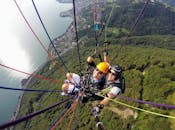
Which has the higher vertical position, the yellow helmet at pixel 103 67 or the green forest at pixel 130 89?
the green forest at pixel 130 89

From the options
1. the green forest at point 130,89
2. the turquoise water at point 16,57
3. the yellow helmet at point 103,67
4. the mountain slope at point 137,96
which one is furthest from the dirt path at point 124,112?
the turquoise water at point 16,57

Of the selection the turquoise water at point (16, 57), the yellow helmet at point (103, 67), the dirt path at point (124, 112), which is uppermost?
the turquoise water at point (16, 57)

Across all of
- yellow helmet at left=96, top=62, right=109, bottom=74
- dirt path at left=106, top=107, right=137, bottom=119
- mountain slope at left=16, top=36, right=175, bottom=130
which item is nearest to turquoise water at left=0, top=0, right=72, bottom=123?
mountain slope at left=16, top=36, right=175, bottom=130

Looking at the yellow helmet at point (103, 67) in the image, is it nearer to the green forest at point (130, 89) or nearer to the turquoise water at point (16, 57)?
the green forest at point (130, 89)

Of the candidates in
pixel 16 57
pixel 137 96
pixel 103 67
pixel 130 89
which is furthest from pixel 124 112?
pixel 16 57

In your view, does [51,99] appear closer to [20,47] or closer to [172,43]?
[20,47]

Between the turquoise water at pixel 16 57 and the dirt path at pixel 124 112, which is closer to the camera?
the dirt path at pixel 124 112

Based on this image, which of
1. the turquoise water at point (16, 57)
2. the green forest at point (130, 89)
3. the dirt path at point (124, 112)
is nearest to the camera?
the green forest at point (130, 89)

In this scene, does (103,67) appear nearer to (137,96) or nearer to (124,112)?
(124,112)

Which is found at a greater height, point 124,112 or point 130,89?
point 130,89

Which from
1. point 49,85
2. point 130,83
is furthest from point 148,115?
point 49,85

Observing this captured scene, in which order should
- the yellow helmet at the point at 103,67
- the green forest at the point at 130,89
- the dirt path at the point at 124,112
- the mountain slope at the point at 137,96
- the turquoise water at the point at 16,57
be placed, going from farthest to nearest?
the turquoise water at the point at 16,57 → the dirt path at the point at 124,112 → the green forest at the point at 130,89 → the mountain slope at the point at 137,96 → the yellow helmet at the point at 103,67
